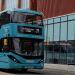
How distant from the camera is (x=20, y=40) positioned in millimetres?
27125

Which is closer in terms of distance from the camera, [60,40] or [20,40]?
[20,40]

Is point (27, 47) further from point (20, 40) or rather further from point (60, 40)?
point (60, 40)

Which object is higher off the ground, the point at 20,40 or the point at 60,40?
the point at 20,40

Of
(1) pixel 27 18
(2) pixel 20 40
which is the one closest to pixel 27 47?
(2) pixel 20 40

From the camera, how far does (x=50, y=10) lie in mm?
48344

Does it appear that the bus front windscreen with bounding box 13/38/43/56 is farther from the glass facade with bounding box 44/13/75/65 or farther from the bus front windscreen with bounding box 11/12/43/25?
the glass facade with bounding box 44/13/75/65

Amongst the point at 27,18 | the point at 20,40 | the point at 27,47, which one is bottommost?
the point at 27,47

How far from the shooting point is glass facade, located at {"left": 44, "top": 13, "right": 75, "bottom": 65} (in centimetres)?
4231

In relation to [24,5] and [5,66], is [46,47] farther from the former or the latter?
[5,66]

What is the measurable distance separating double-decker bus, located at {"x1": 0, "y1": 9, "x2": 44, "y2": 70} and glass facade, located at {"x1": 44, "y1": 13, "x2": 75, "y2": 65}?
13.9 meters

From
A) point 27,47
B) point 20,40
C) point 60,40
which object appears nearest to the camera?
point 20,40

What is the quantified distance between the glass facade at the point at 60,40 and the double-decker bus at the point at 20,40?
13.9 metres

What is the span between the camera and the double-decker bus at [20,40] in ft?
88.3

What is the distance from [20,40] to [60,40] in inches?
706
